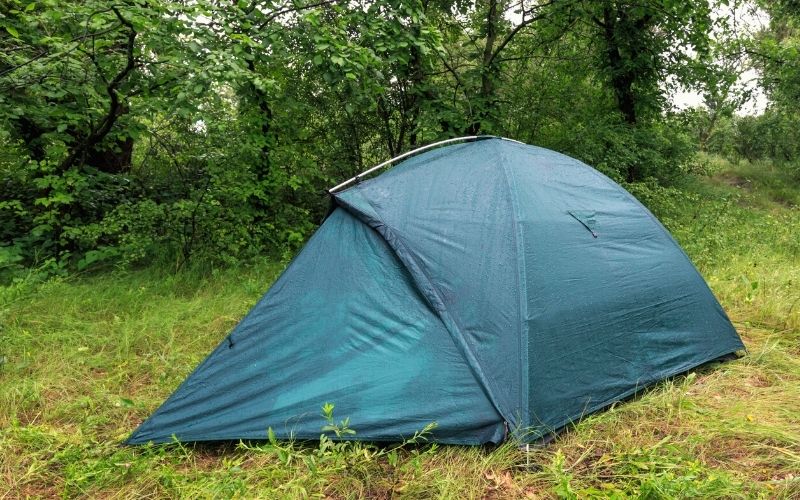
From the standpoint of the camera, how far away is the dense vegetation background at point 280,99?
4176 millimetres

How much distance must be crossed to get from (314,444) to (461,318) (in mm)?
1008

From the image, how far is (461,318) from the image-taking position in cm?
259

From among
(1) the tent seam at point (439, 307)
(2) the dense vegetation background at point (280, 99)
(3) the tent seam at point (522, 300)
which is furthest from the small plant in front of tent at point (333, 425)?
(2) the dense vegetation background at point (280, 99)

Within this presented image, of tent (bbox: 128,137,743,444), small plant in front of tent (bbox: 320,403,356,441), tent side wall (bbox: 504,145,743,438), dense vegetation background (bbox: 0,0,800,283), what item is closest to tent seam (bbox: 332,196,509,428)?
tent (bbox: 128,137,743,444)

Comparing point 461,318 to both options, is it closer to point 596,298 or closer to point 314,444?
point 596,298

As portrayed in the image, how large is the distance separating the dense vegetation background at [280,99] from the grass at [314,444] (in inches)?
51.5

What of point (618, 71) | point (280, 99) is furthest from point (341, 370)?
point (618, 71)

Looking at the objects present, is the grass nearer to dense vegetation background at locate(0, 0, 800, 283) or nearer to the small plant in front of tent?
the small plant in front of tent

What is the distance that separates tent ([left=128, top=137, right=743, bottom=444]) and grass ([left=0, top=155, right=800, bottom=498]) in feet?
0.43

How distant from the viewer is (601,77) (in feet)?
27.7

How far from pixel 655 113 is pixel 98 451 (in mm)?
9632

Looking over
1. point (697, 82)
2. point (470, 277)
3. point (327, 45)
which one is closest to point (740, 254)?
point (697, 82)

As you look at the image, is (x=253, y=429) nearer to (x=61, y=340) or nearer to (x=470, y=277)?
(x=470, y=277)

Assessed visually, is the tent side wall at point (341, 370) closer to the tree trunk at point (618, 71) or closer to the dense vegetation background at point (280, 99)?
the dense vegetation background at point (280, 99)
